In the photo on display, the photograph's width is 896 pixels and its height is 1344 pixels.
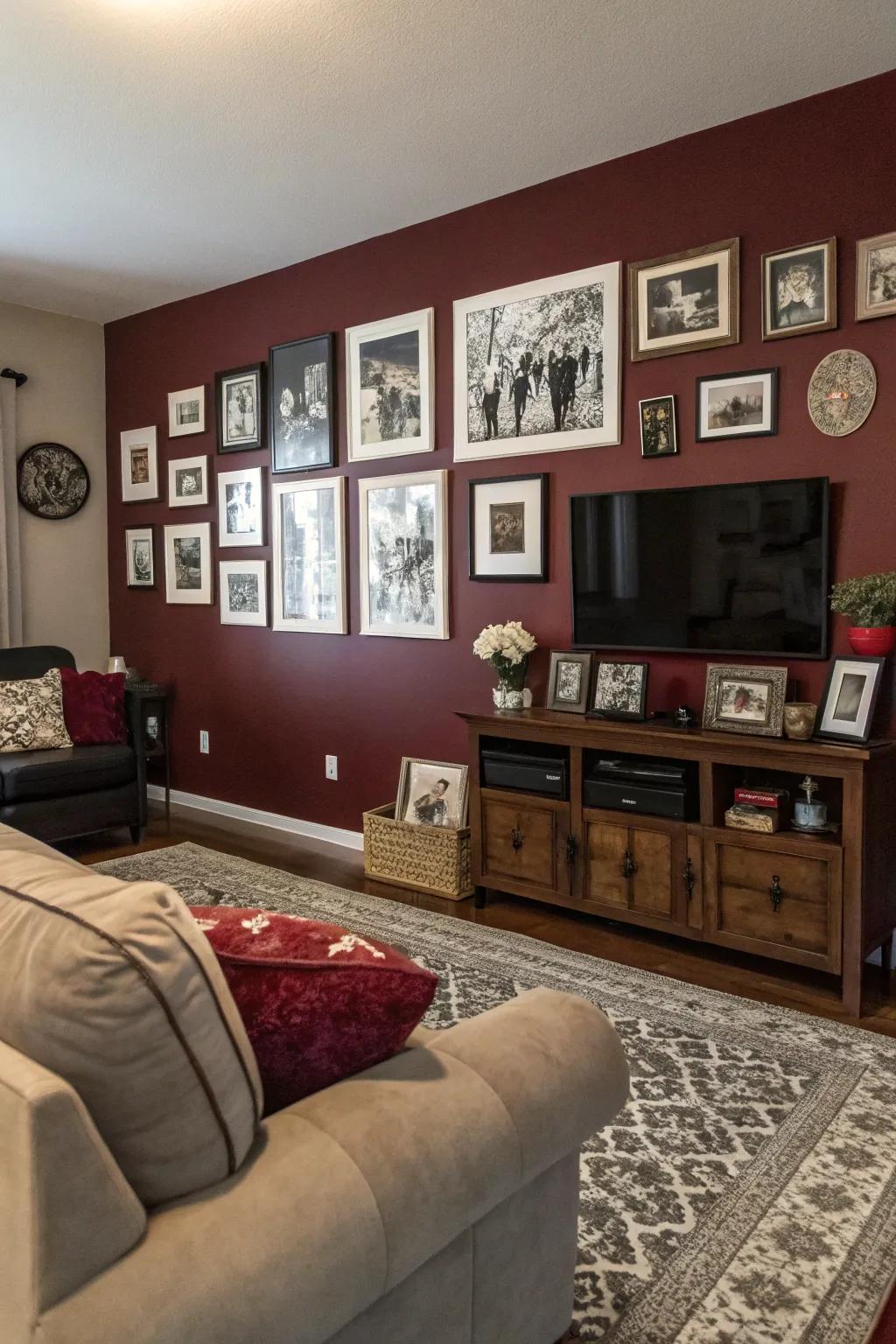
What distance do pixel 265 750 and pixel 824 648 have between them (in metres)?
3.06

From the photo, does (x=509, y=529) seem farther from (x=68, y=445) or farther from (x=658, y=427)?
(x=68, y=445)

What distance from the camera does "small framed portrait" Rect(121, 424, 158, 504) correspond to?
5730 millimetres

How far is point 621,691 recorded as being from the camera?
3619 mm

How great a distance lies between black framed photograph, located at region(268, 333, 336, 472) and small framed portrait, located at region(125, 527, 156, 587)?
1.24 meters

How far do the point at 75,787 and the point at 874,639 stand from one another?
3447 millimetres

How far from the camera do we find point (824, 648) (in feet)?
10.5

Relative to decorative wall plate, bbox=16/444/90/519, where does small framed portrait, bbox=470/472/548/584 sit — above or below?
below

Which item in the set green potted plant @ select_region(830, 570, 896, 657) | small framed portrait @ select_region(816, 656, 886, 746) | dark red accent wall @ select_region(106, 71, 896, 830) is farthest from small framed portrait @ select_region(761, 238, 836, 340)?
small framed portrait @ select_region(816, 656, 886, 746)

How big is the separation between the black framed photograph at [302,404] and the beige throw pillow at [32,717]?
1.60 m

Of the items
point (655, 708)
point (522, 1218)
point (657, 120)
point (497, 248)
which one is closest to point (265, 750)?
point (655, 708)

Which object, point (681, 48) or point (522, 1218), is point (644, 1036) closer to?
point (522, 1218)

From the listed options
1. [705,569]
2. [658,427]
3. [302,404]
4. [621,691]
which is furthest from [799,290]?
[302,404]

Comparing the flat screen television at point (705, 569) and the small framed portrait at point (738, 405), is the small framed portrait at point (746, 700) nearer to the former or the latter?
the flat screen television at point (705, 569)

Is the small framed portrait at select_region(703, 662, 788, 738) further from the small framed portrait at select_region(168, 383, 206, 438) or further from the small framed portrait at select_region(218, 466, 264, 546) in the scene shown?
the small framed portrait at select_region(168, 383, 206, 438)
